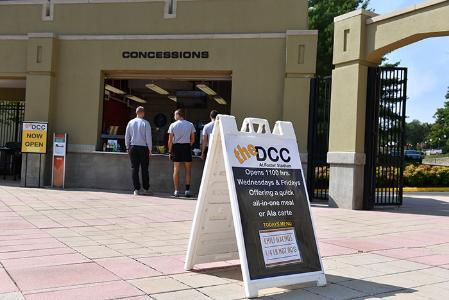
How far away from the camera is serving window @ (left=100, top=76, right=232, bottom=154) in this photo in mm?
15297

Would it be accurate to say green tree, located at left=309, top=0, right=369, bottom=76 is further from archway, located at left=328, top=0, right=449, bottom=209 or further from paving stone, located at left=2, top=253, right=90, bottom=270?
paving stone, located at left=2, top=253, right=90, bottom=270

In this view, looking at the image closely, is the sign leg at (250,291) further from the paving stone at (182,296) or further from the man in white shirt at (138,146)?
the man in white shirt at (138,146)

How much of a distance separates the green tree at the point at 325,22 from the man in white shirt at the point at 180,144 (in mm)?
12962

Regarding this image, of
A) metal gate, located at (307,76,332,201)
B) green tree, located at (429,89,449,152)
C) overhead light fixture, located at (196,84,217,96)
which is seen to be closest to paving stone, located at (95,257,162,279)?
metal gate, located at (307,76,332,201)

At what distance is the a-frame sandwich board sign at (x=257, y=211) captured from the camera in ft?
13.8

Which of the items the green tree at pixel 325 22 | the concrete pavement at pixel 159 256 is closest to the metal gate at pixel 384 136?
the concrete pavement at pixel 159 256

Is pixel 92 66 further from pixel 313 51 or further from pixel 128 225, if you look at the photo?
pixel 128 225

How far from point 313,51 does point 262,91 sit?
4.94 ft

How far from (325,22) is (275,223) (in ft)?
69.0

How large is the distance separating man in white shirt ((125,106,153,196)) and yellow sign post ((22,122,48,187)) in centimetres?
252

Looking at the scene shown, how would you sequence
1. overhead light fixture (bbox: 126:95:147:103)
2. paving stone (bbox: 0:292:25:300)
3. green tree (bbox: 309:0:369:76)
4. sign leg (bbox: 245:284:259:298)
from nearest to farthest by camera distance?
paving stone (bbox: 0:292:25:300) → sign leg (bbox: 245:284:259:298) → overhead light fixture (bbox: 126:95:147:103) → green tree (bbox: 309:0:369:76)

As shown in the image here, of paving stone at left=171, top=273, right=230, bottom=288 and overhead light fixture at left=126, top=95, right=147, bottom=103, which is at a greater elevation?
overhead light fixture at left=126, top=95, right=147, bottom=103

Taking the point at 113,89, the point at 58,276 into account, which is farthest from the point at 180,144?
the point at 58,276

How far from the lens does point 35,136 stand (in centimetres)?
1255
